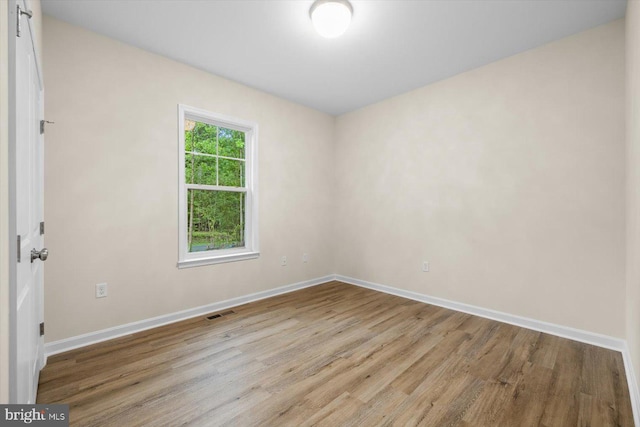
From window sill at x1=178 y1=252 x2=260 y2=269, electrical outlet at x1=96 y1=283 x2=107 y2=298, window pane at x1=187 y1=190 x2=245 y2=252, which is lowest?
electrical outlet at x1=96 y1=283 x2=107 y2=298

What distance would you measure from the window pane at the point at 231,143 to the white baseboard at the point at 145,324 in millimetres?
1783

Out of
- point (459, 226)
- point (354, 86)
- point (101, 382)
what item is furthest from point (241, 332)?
point (354, 86)

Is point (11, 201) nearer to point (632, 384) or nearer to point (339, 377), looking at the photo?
point (339, 377)

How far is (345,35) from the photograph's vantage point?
2623 mm

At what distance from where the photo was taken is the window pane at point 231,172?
3.54 meters

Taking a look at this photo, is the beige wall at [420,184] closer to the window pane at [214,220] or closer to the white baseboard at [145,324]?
the white baseboard at [145,324]

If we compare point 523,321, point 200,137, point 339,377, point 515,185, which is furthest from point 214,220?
point 523,321

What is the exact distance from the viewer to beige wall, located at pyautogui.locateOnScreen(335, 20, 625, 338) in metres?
2.46

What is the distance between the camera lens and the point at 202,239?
3393 millimetres

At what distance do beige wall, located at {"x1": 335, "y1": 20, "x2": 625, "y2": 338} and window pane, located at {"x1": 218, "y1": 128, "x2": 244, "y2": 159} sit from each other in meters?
1.87

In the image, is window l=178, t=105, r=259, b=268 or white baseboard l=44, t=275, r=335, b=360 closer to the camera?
white baseboard l=44, t=275, r=335, b=360

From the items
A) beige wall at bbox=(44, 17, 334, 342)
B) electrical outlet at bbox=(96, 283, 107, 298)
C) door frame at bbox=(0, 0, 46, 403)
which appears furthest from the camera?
electrical outlet at bbox=(96, 283, 107, 298)

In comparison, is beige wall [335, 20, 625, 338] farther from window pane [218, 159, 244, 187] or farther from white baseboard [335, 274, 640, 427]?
window pane [218, 159, 244, 187]

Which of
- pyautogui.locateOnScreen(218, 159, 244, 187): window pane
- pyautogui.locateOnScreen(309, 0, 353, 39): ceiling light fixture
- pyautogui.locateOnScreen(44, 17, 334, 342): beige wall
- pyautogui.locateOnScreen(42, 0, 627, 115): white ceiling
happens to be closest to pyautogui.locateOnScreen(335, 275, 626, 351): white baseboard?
pyautogui.locateOnScreen(44, 17, 334, 342): beige wall
